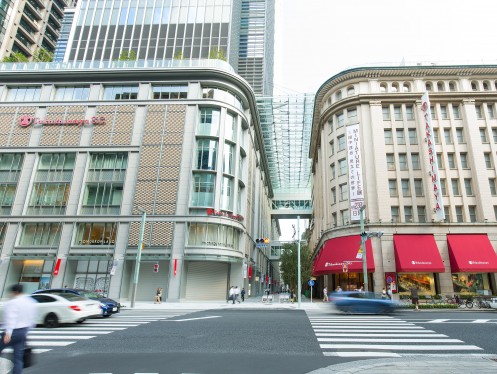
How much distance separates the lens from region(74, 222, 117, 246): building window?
3381cm

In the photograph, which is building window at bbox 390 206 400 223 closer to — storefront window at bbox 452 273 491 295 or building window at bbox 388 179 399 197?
building window at bbox 388 179 399 197

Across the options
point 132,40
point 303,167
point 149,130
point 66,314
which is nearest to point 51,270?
point 149,130

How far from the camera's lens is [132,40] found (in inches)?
2395

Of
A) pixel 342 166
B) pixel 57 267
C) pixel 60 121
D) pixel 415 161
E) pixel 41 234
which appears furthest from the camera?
pixel 60 121

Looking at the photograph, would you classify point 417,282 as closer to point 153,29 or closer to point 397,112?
point 397,112

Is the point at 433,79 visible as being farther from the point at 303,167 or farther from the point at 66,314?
the point at 66,314

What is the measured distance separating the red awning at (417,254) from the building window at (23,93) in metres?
45.9

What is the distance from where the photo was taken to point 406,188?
33.6m

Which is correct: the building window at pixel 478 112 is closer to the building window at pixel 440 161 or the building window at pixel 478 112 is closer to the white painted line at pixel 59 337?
the building window at pixel 440 161

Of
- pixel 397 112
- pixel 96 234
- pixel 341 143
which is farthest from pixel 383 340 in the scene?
pixel 397 112

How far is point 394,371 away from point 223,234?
29036mm

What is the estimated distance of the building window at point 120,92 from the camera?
3959cm

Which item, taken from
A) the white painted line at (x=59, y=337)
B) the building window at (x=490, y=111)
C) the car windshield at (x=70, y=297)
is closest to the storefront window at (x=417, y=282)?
the building window at (x=490, y=111)

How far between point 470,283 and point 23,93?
55376 mm
